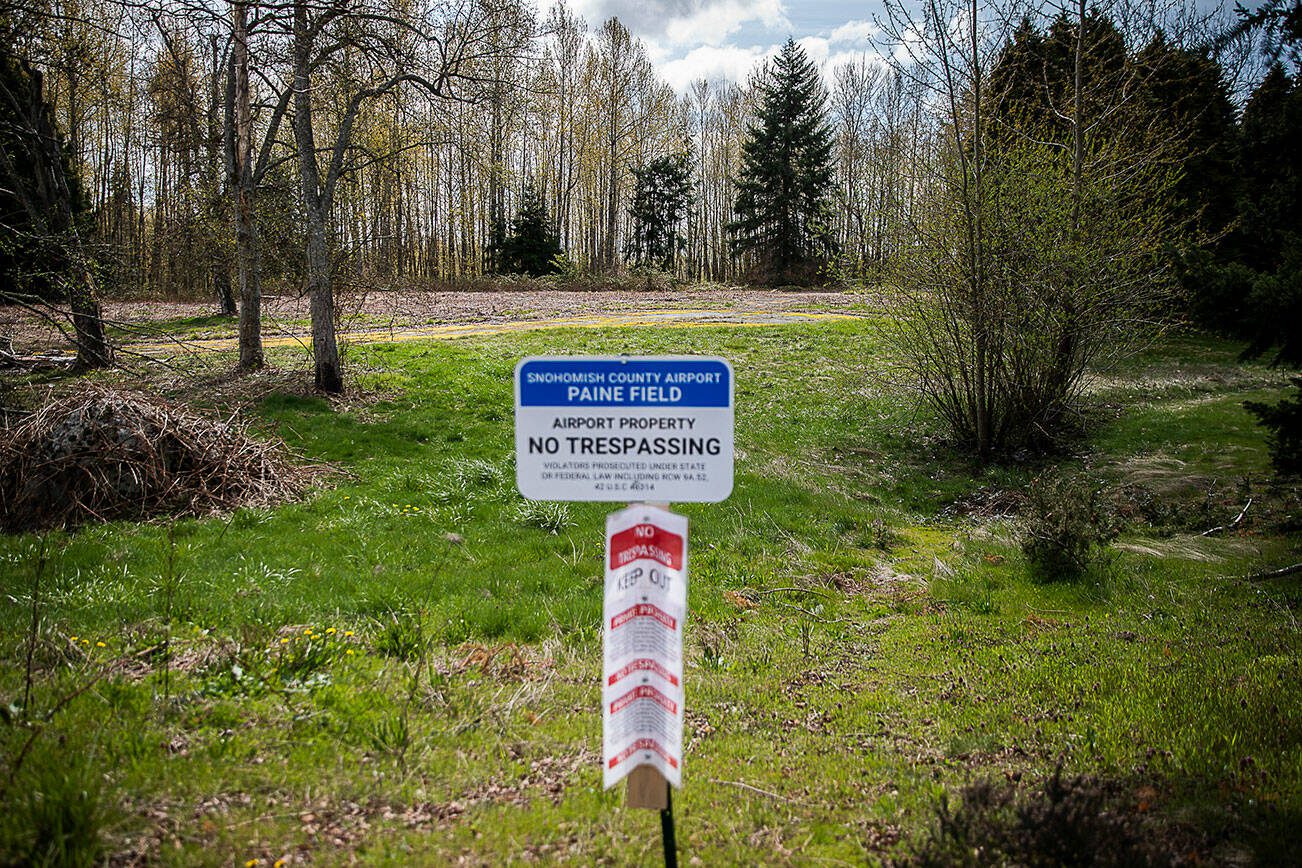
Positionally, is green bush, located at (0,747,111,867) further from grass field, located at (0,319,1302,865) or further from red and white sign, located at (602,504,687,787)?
red and white sign, located at (602,504,687,787)

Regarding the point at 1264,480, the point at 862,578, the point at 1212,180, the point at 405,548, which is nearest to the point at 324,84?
the point at 405,548

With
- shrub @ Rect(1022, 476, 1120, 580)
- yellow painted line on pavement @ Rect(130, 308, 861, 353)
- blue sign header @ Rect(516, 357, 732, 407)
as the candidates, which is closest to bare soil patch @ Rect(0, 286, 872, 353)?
yellow painted line on pavement @ Rect(130, 308, 861, 353)

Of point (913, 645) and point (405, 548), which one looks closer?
point (913, 645)

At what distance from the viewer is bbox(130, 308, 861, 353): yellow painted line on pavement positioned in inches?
770

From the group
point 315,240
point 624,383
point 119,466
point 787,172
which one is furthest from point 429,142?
point 787,172

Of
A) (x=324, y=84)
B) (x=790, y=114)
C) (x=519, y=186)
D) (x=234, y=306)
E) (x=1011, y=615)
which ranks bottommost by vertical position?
(x=1011, y=615)

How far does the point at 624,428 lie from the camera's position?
3.13 m

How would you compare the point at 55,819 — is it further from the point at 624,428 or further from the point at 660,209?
the point at 660,209

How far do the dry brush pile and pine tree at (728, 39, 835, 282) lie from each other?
40.4 metres

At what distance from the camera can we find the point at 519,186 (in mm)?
46469

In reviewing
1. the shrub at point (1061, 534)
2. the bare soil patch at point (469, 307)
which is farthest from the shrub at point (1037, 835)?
the bare soil patch at point (469, 307)

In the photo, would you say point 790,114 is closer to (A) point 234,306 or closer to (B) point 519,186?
(B) point 519,186

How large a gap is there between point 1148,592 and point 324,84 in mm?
14209

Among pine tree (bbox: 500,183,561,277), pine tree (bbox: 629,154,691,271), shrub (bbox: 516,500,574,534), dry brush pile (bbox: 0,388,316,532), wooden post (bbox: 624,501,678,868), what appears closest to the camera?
wooden post (bbox: 624,501,678,868)
